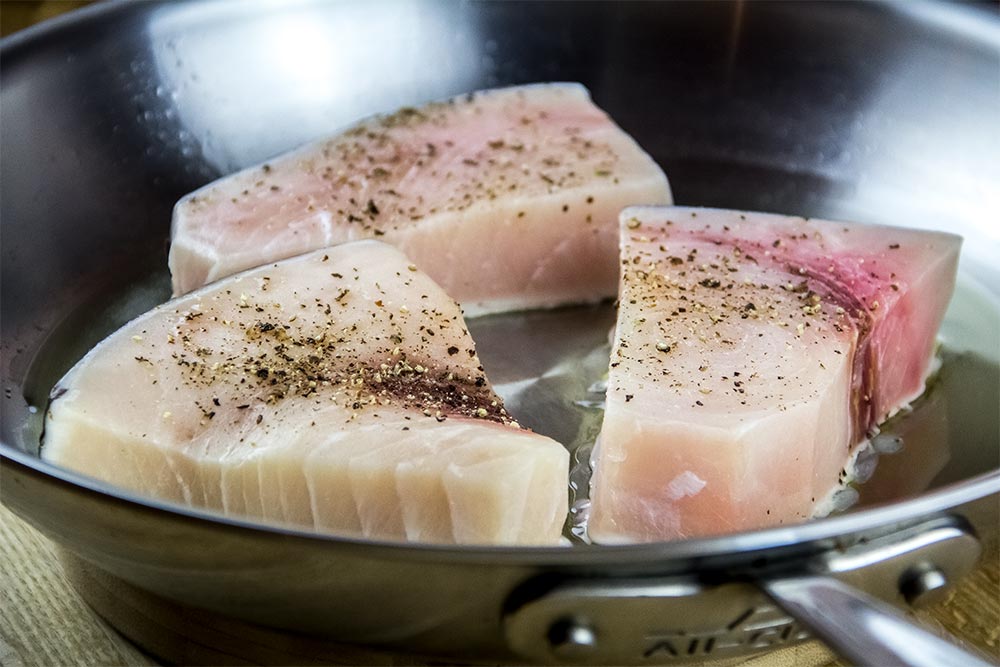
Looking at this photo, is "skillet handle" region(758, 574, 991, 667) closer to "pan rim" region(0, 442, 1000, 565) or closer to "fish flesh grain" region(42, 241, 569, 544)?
"pan rim" region(0, 442, 1000, 565)

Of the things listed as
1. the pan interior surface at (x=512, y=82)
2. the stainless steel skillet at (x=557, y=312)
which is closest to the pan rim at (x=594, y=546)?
the stainless steel skillet at (x=557, y=312)

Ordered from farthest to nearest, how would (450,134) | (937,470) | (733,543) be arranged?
(450,134)
(937,470)
(733,543)

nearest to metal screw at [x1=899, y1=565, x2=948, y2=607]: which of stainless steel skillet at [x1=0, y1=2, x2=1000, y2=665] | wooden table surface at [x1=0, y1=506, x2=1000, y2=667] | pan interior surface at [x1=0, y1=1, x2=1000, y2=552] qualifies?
stainless steel skillet at [x1=0, y1=2, x2=1000, y2=665]

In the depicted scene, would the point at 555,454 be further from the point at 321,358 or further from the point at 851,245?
the point at 851,245

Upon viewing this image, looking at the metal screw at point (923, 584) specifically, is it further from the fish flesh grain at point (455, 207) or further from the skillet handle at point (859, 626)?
the fish flesh grain at point (455, 207)

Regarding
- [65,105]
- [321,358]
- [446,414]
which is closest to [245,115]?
[65,105]

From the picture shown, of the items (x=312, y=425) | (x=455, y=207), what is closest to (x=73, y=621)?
(x=312, y=425)

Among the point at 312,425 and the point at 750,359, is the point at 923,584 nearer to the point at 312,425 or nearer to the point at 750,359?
the point at 750,359
